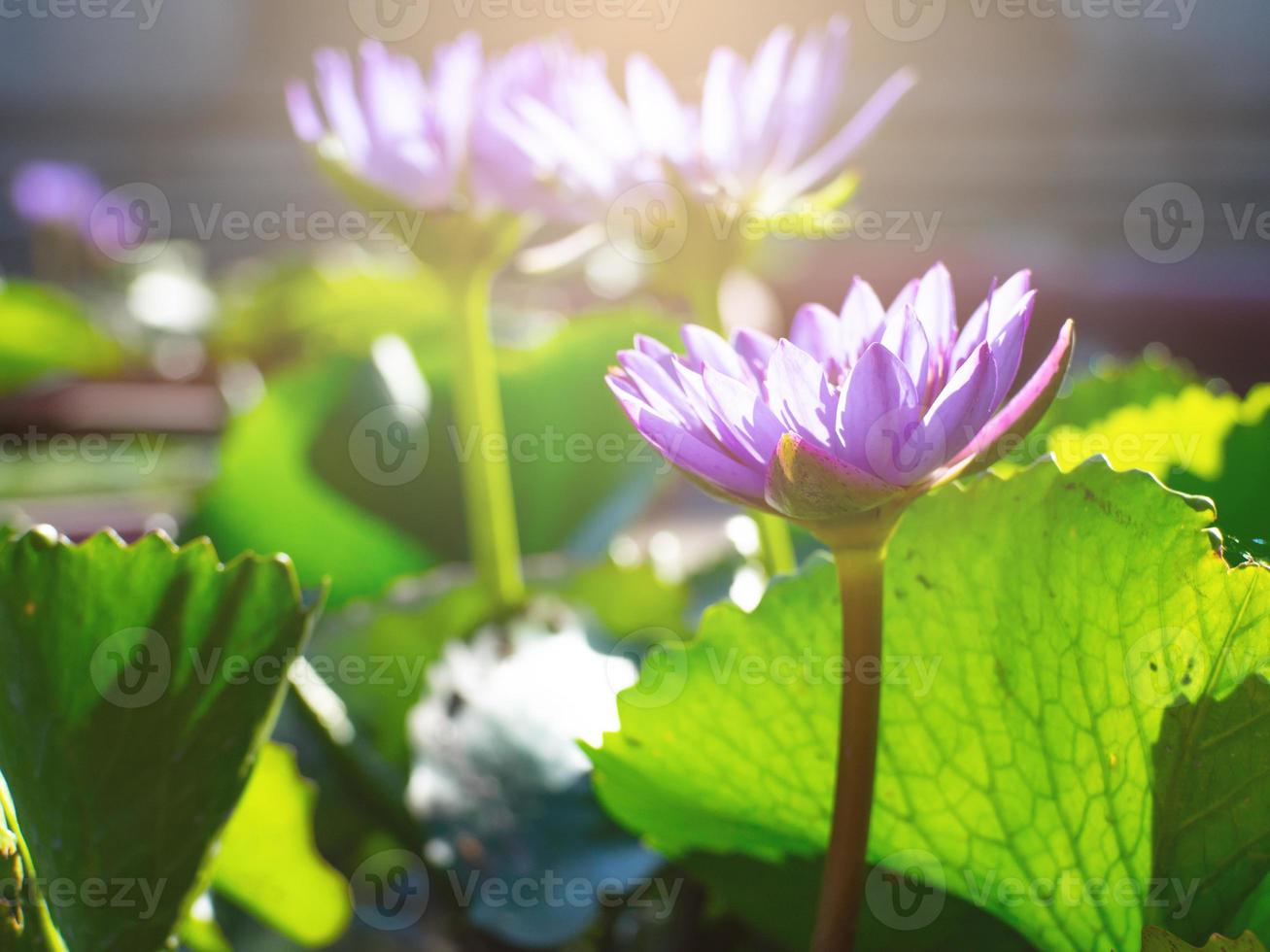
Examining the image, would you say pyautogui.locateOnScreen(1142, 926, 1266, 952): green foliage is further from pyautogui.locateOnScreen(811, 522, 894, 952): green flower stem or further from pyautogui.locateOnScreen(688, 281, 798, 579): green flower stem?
pyautogui.locateOnScreen(688, 281, 798, 579): green flower stem

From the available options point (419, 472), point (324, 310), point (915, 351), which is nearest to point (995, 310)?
point (915, 351)

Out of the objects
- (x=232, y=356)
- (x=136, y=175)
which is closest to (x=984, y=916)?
(x=232, y=356)

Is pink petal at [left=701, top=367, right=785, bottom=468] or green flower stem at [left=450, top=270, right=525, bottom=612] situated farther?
green flower stem at [left=450, top=270, right=525, bottom=612]

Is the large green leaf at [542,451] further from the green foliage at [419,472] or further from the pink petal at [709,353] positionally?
the pink petal at [709,353]

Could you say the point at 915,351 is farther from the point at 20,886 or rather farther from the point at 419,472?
the point at 419,472

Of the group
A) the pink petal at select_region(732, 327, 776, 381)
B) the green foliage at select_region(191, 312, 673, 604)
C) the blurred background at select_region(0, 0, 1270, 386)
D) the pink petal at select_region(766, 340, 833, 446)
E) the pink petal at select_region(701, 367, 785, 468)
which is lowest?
the green foliage at select_region(191, 312, 673, 604)

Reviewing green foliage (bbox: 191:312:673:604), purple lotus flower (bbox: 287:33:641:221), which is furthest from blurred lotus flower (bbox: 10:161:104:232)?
purple lotus flower (bbox: 287:33:641:221)

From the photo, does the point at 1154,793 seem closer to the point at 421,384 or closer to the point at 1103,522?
the point at 1103,522
